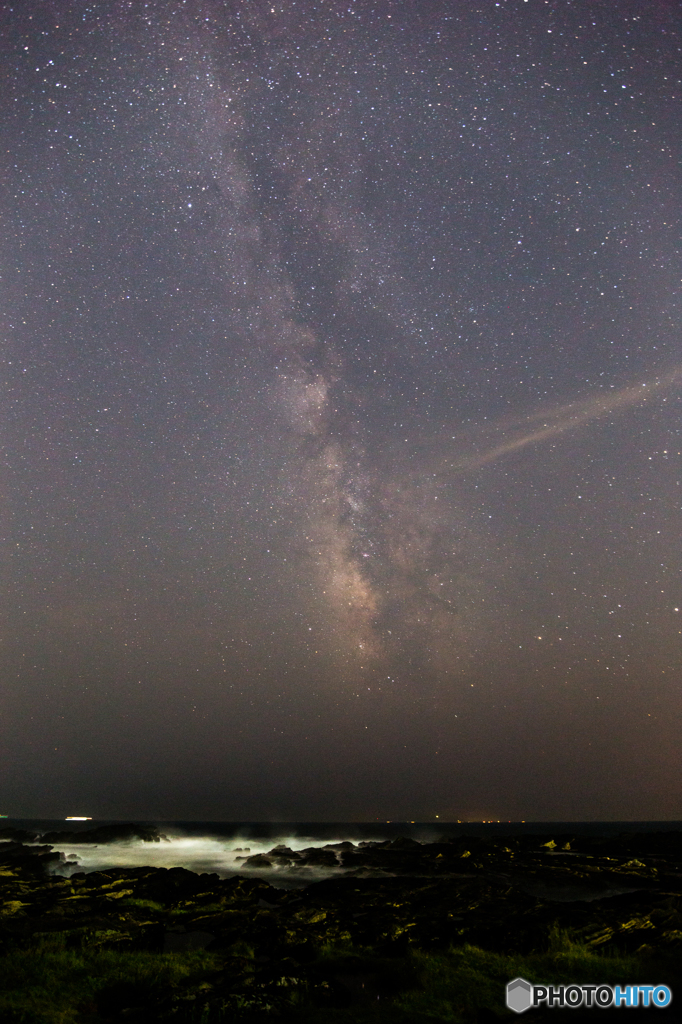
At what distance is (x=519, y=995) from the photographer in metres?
13.1

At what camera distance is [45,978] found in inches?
535

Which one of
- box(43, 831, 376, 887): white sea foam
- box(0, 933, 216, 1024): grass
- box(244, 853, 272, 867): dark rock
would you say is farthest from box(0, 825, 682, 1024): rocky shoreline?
box(244, 853, 272, 867): dark rock

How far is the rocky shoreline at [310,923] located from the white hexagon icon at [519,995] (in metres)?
0.29

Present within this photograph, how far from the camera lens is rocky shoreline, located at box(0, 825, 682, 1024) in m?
13.0

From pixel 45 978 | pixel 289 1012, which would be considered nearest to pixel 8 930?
pixel 45 978

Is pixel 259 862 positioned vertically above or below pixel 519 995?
below

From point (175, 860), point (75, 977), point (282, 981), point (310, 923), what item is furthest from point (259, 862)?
point (282, 981)

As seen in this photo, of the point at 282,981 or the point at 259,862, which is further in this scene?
the point at 259,862

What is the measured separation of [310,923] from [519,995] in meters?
8.50

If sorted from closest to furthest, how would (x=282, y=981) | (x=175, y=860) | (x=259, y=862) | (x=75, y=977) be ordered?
(x=282, y=981) → (x=75, y=977) → (x=259, y=862) → (x=175, y=860)

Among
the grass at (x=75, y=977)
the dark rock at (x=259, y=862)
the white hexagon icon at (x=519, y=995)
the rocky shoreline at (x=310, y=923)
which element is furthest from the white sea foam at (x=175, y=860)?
the white hexagon icon at (x=519, y=995)

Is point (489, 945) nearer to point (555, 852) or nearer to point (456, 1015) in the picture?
point (456, 1015)

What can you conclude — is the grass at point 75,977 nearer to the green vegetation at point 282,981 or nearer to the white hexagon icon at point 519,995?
the green vegetation at point 282,981

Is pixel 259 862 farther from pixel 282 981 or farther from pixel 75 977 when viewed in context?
pixel 282 981
